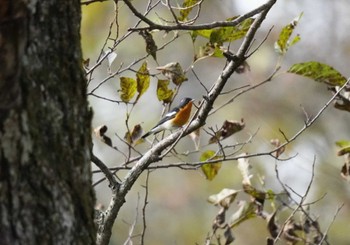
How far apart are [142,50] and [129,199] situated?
2244 millimetres

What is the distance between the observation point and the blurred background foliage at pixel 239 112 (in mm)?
9031

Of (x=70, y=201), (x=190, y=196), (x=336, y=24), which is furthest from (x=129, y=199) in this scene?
(x=70, y=201)

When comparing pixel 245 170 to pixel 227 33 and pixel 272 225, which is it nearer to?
pixel 272 225

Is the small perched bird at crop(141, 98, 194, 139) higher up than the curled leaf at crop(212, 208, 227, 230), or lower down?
higher up

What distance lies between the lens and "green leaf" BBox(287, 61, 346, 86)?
2539mm

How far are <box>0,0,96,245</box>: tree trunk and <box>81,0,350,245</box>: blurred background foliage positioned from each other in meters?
6.95

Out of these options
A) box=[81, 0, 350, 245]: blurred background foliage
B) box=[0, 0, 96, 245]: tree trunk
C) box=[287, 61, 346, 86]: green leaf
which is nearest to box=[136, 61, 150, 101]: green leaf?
box=[287, 61, 346, 86]: green leaf

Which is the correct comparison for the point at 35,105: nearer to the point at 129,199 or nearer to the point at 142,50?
the point at 142,50

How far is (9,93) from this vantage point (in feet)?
4.20

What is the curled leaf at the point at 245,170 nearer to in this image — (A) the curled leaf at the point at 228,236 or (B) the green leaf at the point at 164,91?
(A) the curled leaf at the point at 228,236

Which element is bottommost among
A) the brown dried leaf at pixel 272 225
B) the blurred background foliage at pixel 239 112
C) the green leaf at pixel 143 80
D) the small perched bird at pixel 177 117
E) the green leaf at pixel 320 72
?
the brown dried leaf at pixel 272 225

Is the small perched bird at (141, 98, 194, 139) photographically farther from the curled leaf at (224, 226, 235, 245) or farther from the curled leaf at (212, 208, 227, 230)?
the curled leaf at (224, 226, 235, 245)

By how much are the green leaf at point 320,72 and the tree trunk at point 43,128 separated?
1261mm

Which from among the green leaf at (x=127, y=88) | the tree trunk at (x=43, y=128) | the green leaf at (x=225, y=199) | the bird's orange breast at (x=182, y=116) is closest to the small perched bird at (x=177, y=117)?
the bird's orange breast at (x=182, y=116)
